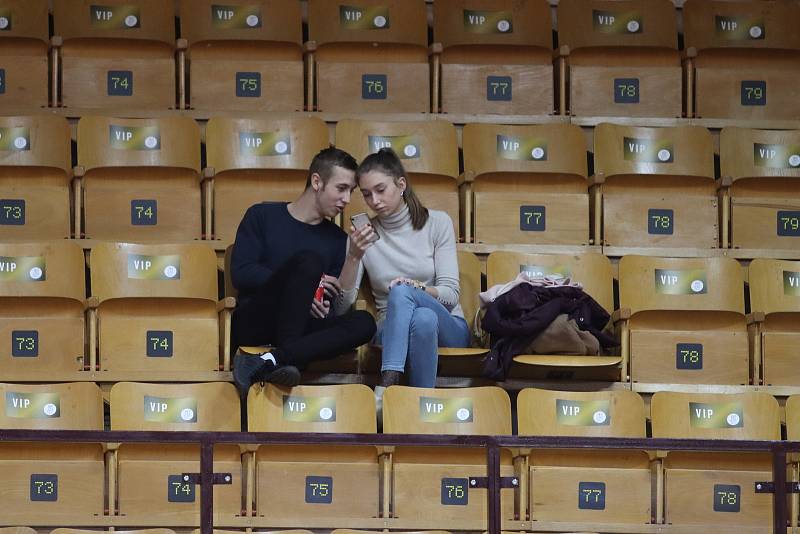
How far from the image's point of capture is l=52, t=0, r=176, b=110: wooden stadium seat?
13.8 ft

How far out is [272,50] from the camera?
4.30 metres

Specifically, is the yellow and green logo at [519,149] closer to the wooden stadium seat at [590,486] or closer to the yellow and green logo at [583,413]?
the yellow and green logo at [583,413]

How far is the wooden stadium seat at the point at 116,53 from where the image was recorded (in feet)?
13.8

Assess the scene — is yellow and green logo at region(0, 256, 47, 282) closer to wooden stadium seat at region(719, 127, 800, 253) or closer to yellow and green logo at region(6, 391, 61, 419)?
yellow and green logo at region(6, 391, 61, 419)

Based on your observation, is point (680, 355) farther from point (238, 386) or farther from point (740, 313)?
point (238, 386)

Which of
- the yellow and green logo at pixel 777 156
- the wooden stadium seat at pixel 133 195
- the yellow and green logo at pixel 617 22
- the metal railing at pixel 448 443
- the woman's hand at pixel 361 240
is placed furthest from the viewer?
the yellow and green logo at pixel 617 22

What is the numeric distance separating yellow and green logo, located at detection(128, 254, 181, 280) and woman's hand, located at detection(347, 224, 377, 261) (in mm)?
519

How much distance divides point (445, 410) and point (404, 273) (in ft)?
1.59

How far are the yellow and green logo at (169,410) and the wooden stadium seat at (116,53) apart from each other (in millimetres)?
1258

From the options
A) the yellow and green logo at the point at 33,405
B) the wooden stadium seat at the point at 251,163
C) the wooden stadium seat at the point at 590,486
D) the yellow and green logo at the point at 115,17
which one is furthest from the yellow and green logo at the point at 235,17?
the wooden stadium seat at the point at 590,486

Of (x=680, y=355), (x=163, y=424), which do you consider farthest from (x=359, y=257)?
(x=680, y=355)

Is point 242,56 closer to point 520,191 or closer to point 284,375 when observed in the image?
point 520,191

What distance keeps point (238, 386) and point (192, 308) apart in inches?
12.5

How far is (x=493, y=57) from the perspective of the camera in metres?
4.38
